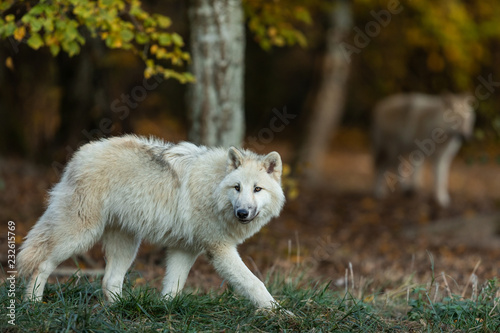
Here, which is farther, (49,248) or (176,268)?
(176,268)

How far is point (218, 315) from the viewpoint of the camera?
4.39 metres

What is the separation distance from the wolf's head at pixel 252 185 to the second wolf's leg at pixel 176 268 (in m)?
0.71

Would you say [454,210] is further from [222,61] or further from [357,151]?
[357,151]

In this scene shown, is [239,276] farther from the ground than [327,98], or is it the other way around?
[327,98]

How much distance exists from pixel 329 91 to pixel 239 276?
33.4 ft

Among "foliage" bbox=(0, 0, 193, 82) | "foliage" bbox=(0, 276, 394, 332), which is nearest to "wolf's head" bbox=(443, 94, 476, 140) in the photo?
"foliage" bbox=(0, 0, 193, 82)

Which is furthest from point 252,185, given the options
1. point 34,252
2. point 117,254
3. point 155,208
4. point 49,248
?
point 34,252

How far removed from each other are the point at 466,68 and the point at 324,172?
4954mm

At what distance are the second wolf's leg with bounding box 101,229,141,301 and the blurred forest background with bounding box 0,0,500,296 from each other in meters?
2.15

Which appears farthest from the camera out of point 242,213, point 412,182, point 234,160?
point 412,182

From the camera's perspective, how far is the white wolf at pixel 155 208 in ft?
15.8

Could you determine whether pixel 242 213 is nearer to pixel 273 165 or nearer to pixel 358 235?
pixel 273 165

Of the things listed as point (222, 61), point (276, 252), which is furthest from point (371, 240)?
point (222, 61)

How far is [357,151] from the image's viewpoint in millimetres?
23047
